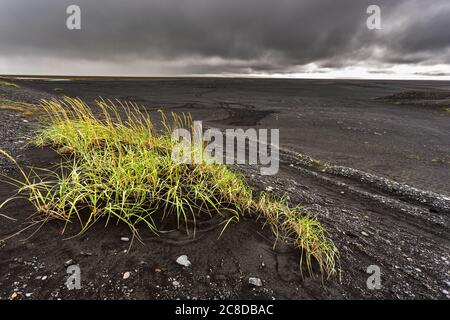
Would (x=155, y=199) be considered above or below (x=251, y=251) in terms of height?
above

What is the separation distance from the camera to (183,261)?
238 cm

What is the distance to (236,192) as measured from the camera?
134 inches

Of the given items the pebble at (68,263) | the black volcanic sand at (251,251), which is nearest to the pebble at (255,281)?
the black volcanic sand at (251,251)

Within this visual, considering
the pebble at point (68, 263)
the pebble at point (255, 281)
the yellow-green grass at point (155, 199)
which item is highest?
the yellow-green grass at point (155, 199)

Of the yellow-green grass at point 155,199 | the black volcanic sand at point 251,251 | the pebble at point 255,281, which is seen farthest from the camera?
the yellow-green grass at point 155,199

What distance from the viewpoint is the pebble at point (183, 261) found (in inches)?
92.9

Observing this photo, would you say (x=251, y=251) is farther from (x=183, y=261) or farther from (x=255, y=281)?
(x=183, y=261)

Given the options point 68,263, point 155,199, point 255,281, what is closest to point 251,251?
point 255,281

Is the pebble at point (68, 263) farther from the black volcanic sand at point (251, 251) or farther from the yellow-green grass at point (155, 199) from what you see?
the yellow-green grass at point (155, 199)
